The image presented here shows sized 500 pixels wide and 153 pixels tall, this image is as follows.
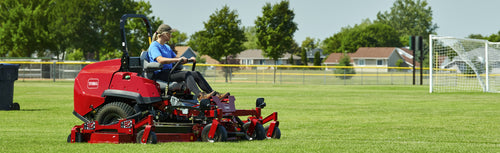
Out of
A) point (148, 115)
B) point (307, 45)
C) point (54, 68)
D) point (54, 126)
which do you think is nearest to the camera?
point (148, 115)

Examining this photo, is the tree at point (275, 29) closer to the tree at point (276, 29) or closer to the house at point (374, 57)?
the tree at point (276, 29)

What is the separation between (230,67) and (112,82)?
3932cm

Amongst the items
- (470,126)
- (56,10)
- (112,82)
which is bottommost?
(470,126)

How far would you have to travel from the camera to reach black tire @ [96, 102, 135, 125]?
9188 mm

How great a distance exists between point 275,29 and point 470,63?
2970cm

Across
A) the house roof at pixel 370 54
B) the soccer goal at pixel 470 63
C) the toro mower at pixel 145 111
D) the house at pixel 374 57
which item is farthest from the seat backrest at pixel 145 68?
the house roof at pixel 370 54

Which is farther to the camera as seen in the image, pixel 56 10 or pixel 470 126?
pixel 56 10

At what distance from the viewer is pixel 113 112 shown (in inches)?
366

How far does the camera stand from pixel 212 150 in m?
7.75

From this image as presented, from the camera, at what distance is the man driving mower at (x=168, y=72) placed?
8.95 metres

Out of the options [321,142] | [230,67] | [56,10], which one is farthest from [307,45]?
[321,142]

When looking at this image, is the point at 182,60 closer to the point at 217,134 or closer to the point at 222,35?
the point at 217,134

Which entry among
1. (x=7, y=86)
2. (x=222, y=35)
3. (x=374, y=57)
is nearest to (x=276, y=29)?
(x=222, y=35)

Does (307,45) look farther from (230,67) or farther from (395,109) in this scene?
(395,109)
